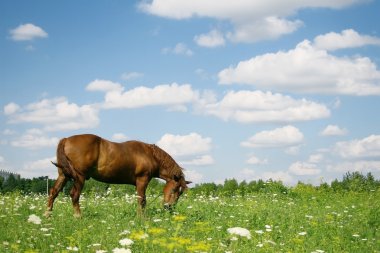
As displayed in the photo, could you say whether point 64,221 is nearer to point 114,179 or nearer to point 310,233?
point 114,179

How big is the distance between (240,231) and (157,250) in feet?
4.46

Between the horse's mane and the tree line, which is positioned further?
the tree line

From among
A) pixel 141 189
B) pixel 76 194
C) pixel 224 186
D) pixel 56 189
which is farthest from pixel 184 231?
pixel 224 186

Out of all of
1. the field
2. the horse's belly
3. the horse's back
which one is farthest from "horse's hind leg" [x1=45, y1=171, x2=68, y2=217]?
the horse's belly

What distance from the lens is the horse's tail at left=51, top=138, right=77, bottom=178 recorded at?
10.7 m

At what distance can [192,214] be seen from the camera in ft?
35.3

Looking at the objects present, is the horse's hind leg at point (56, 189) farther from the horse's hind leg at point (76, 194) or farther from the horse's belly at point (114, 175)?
the horse's belly at point (114, 175)

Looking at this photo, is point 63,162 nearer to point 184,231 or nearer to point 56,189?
point 56,189

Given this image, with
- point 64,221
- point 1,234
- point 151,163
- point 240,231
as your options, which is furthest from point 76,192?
point 240,231

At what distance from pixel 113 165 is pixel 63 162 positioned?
1.22m

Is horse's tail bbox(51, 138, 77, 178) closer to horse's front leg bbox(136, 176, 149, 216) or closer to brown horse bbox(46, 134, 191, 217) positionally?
brown horse bbox(46, 134, 191, 217)

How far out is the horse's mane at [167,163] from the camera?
39.3ft

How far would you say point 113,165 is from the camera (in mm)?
11125

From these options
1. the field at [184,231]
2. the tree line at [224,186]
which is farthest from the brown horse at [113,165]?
the tree line at [224,186]
